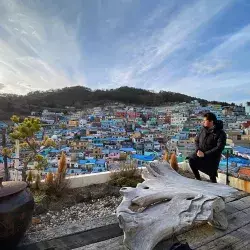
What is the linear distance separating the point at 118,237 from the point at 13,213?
91 centimetres

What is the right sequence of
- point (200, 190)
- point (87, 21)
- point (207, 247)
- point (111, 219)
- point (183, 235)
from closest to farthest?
point (207, 247), point (183, 235), point (200, 190), point (111, 219), point (87, 21)

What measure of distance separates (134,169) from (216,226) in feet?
8.07

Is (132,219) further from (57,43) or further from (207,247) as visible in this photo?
(57,43)

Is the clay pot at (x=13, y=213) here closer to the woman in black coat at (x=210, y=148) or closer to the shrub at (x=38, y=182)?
the shrub at (x=38, y=182)

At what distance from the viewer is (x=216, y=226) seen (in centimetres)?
219

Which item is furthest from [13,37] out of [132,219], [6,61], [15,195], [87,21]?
[132,219]

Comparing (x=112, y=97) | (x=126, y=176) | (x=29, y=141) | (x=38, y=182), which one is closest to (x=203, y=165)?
(x=126, y=176)

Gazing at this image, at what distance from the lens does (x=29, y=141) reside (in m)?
3.92

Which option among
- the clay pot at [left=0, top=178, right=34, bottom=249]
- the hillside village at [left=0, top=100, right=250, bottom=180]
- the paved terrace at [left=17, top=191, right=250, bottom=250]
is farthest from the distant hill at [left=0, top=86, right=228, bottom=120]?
the clay pot at [left=0, top=178, right=34, bottom=249]

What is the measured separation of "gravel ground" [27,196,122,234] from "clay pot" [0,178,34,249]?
65 centimetres

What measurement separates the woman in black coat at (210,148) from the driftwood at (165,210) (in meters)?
0.70

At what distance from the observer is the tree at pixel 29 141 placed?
3.55 meters

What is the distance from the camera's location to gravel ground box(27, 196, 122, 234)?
2.86 metres

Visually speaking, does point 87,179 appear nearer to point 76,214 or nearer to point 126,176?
point 126,176
